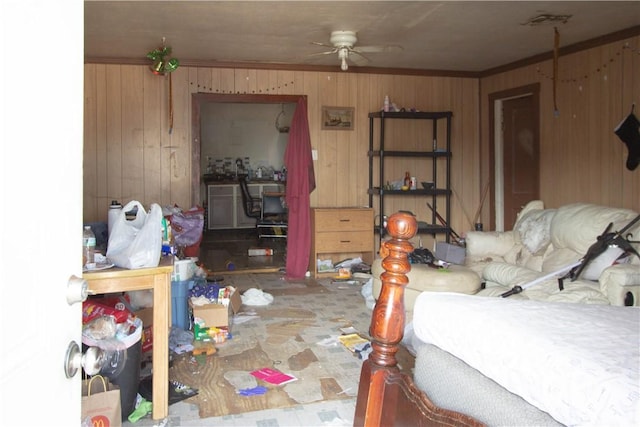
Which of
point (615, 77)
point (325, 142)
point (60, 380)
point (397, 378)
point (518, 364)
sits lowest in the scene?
point (397, 378)

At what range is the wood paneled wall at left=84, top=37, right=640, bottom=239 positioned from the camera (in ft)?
15.6

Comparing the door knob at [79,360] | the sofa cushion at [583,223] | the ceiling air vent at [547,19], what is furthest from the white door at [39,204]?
the ceiling air vent at [547,19]

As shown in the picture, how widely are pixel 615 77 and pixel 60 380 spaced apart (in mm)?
5134

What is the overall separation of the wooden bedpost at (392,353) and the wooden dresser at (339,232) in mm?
4142

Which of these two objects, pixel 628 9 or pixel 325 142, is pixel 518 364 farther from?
pixel 325 142

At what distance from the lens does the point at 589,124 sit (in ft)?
16.2

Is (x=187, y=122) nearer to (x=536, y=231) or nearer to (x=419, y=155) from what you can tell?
(x=419, y=155)

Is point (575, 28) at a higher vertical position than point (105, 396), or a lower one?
higher

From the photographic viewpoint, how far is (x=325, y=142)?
20.4 feet

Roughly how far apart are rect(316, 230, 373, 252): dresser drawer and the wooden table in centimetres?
339

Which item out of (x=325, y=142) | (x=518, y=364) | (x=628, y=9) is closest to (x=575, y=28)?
(x=628, y=9)

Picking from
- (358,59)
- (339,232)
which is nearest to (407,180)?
(339,232)

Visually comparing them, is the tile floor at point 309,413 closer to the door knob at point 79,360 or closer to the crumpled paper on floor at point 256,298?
the crumpled paper on floor at point 256,298

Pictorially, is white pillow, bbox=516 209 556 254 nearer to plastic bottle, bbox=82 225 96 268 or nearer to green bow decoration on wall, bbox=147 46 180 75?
plastic bottle, bbox=82 225 96 268
